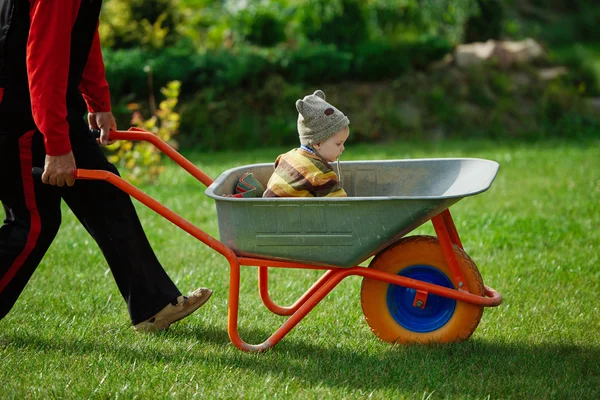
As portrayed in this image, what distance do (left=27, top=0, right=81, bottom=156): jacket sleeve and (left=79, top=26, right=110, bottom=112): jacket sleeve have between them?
0.48m

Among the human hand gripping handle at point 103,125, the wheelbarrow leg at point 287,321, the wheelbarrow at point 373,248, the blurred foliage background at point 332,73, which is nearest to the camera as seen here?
the wheelbarrow at point 373,248

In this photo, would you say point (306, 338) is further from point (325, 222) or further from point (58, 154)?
point (58, 154)

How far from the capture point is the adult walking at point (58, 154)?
2865 mm

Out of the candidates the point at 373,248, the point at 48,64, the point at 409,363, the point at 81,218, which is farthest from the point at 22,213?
the point at 409,363

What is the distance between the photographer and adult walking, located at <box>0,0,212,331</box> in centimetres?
287

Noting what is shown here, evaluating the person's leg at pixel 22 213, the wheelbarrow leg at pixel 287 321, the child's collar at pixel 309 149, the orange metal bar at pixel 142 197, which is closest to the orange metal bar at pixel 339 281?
the wheelbarrow leg at pixel 287 321

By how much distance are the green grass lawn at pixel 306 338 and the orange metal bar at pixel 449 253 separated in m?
0.27

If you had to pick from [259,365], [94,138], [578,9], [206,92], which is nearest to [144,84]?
[206,92]

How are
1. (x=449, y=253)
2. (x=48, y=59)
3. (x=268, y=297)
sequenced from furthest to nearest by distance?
(x=268, y=297) → (x=449, y=253) → (x=48, y=59)

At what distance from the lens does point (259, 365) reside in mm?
3104

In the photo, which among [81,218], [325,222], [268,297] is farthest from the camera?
[268,297]

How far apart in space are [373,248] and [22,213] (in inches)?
54.6

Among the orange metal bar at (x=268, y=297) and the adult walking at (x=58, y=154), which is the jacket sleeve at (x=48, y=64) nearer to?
the adult walking at (x=58, y=154)

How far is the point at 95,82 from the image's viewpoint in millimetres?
3467
